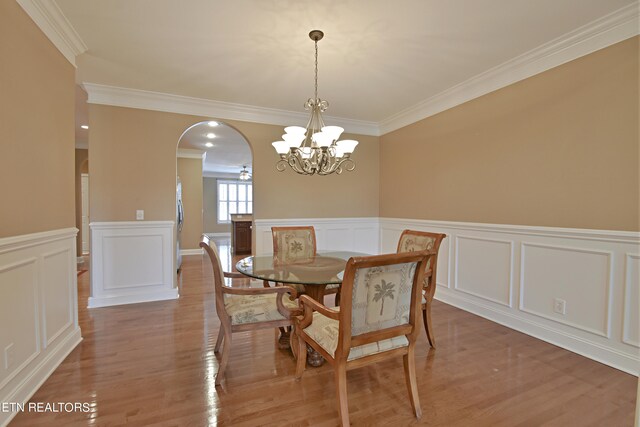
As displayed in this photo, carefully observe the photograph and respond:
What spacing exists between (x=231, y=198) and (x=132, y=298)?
8713 mm

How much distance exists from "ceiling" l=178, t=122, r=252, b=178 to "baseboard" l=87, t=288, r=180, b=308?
2.19 meters

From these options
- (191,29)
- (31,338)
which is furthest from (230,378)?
(191,29)

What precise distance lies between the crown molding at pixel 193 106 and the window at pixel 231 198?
8215 millimetres

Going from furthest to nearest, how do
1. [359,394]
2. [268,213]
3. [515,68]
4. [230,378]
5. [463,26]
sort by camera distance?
1. [268,213]
2. [515,68]
3. [463,26]
4. [230,378]
5. [359,394]

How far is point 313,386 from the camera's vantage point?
1.95 m

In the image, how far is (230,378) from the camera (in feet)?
6.70

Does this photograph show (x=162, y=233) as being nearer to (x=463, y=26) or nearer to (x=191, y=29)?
(x=191, y=29)

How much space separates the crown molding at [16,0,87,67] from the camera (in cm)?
193

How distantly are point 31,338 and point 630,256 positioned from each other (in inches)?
161

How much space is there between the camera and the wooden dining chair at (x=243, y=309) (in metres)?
1.95

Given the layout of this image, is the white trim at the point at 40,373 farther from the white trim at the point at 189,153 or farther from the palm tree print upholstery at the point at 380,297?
the white trim at the point at 189,153

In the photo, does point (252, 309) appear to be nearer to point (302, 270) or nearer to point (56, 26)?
point (302, 270)

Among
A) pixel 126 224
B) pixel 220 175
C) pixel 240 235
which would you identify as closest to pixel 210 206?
pixel 220 175
